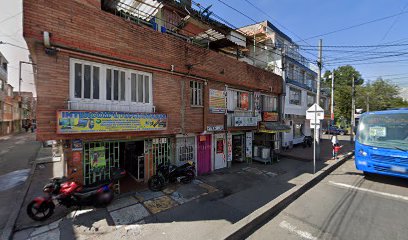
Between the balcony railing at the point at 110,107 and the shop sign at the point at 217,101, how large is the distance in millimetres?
3456

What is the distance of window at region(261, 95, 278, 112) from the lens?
45.0ft

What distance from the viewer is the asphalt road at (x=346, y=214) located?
→ 4359mm

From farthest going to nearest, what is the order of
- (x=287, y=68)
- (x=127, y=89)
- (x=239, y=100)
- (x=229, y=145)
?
(x=287, y=68) < (x=239, y=100) < (x=229, y=145) < (x=127, y=89)

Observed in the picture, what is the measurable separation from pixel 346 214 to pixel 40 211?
8421mm

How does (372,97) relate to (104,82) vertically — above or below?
above

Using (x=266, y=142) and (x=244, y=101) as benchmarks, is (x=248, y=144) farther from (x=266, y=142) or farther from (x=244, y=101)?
(x=244, y=101)

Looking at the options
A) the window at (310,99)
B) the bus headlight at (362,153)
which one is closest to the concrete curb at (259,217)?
the bus headlight at (362,153)

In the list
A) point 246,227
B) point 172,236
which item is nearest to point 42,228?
point 172,236

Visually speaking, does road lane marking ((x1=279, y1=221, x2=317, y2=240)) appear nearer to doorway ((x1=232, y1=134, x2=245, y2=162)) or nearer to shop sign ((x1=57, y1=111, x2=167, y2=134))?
shop sign ((x1=57, y1=111, x2=167, y2=134))

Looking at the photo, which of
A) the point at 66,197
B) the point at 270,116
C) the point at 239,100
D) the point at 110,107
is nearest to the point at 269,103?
the point at 270,116

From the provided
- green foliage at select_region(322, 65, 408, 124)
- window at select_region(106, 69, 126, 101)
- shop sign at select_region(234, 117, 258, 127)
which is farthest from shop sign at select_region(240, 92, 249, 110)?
green foliage at select_region(322, 65, 408, 124)

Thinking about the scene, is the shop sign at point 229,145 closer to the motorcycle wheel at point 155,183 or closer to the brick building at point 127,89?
the brick building at point 127,89

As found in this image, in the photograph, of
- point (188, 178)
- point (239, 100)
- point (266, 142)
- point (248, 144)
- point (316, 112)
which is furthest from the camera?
point (266, 142)

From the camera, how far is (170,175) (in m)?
7.58
